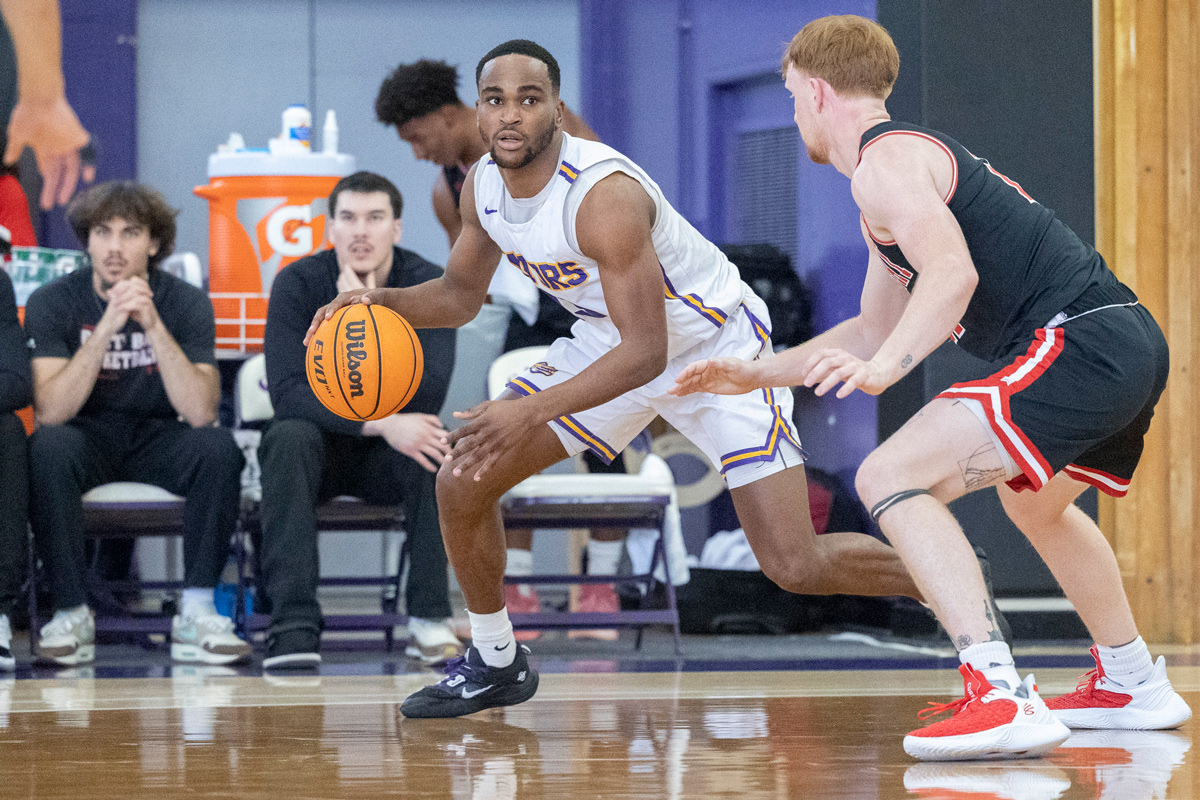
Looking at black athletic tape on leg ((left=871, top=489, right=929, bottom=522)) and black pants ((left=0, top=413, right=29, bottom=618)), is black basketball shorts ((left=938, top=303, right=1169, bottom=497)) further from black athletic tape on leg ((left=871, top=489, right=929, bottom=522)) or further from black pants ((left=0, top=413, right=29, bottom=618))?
black pants ((left=0, top=413, right=29, bottom=618))

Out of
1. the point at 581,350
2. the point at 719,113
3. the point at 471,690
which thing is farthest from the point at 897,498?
the point at 719,113

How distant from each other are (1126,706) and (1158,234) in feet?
8.40

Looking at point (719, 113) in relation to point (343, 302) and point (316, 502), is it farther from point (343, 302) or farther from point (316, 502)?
point (343, 302)

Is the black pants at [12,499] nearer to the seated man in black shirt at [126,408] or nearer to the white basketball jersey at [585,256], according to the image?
the seated man in black shirt at [126,408]

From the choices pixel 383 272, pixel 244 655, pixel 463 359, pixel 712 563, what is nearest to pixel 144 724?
pixel 244 655

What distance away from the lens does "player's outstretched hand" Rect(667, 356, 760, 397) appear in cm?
241

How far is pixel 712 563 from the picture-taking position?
214 inches

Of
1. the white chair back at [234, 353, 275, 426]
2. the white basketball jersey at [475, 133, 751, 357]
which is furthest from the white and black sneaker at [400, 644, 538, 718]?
the white chair back at [234, 353, 275, 426]

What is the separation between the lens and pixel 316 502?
4.27 meters

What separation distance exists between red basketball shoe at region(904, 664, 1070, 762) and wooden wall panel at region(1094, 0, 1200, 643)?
108 inches

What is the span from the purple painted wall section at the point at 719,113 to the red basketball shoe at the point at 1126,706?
7.40ft

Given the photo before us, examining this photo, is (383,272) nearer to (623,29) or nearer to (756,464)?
(756,464)

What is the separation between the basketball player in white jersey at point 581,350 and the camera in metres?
2.71

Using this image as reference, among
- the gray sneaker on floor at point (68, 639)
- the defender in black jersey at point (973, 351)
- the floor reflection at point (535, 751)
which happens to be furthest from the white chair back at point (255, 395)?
the defender in black jersey at point (973, 351)
